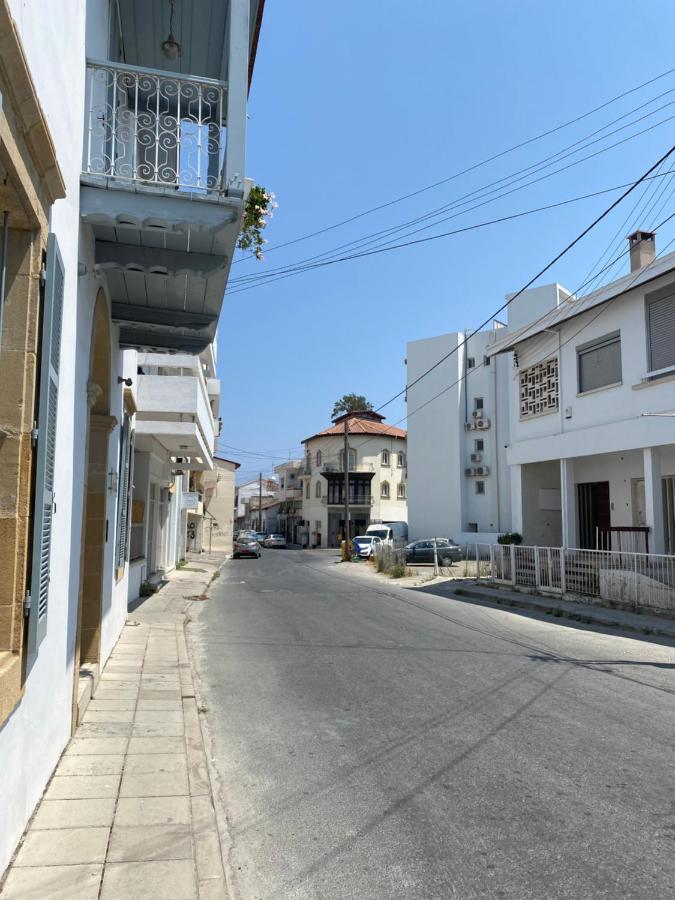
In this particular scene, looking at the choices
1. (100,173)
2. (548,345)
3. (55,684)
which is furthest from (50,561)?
(548,345)

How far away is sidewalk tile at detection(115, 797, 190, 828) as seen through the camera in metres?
4.00

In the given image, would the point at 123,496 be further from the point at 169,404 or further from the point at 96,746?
the point at 169,404

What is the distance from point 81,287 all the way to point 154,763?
362 cm

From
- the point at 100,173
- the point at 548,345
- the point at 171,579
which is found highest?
the point at 548,345

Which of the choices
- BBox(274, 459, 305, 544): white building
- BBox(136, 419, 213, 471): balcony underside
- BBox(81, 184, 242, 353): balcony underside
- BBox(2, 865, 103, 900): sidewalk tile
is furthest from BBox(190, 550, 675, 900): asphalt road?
BBox(274, 459, 305, 544): white building

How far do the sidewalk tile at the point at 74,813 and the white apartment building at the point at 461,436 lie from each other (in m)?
Answer: 37.6

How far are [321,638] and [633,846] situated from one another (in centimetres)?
753

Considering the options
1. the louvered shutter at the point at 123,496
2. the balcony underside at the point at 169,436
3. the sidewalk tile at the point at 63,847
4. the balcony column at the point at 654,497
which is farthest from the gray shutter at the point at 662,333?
the sidewalk tile at the point at 63,847

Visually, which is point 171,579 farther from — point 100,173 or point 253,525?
point 253,525

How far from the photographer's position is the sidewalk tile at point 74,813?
3.86 metres

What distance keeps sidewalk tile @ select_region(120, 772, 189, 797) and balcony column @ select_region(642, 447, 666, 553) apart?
13.3 metres

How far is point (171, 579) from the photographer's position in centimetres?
2306

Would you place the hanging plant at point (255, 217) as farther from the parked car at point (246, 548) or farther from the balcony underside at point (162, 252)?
the parked car at point (246, 548)

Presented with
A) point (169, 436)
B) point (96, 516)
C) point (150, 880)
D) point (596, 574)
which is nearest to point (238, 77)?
point (96, 516)
